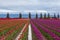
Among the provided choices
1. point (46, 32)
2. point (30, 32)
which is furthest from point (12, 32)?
point (46, 32)

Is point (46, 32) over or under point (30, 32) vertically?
over

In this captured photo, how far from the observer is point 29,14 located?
138m

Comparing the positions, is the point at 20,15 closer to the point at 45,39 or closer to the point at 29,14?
the point at 29,14

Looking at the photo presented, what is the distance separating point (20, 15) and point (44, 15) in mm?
15818

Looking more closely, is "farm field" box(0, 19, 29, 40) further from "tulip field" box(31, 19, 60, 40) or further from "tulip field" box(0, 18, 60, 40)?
"tulip field" box(31, 19, 60, 40)

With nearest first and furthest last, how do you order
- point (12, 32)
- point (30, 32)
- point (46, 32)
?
point (46, 32)
point (12, 32)
point (30, 32)

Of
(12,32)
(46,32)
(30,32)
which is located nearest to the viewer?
(46,32)

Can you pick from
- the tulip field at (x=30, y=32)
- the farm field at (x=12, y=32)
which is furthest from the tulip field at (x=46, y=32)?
the farm field at (x=12, y=32)

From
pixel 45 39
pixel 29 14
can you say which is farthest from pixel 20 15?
pixel 45 39

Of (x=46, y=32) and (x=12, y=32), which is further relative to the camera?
(x=12, y=32)

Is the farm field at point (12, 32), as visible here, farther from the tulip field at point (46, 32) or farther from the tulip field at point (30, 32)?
the tulip field at point (46, 32)

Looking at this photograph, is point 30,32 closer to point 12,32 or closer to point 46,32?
point 12,32

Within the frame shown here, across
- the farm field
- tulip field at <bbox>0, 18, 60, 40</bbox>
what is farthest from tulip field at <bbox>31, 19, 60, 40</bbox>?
the farm field

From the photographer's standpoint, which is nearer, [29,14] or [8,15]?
[8,15]
